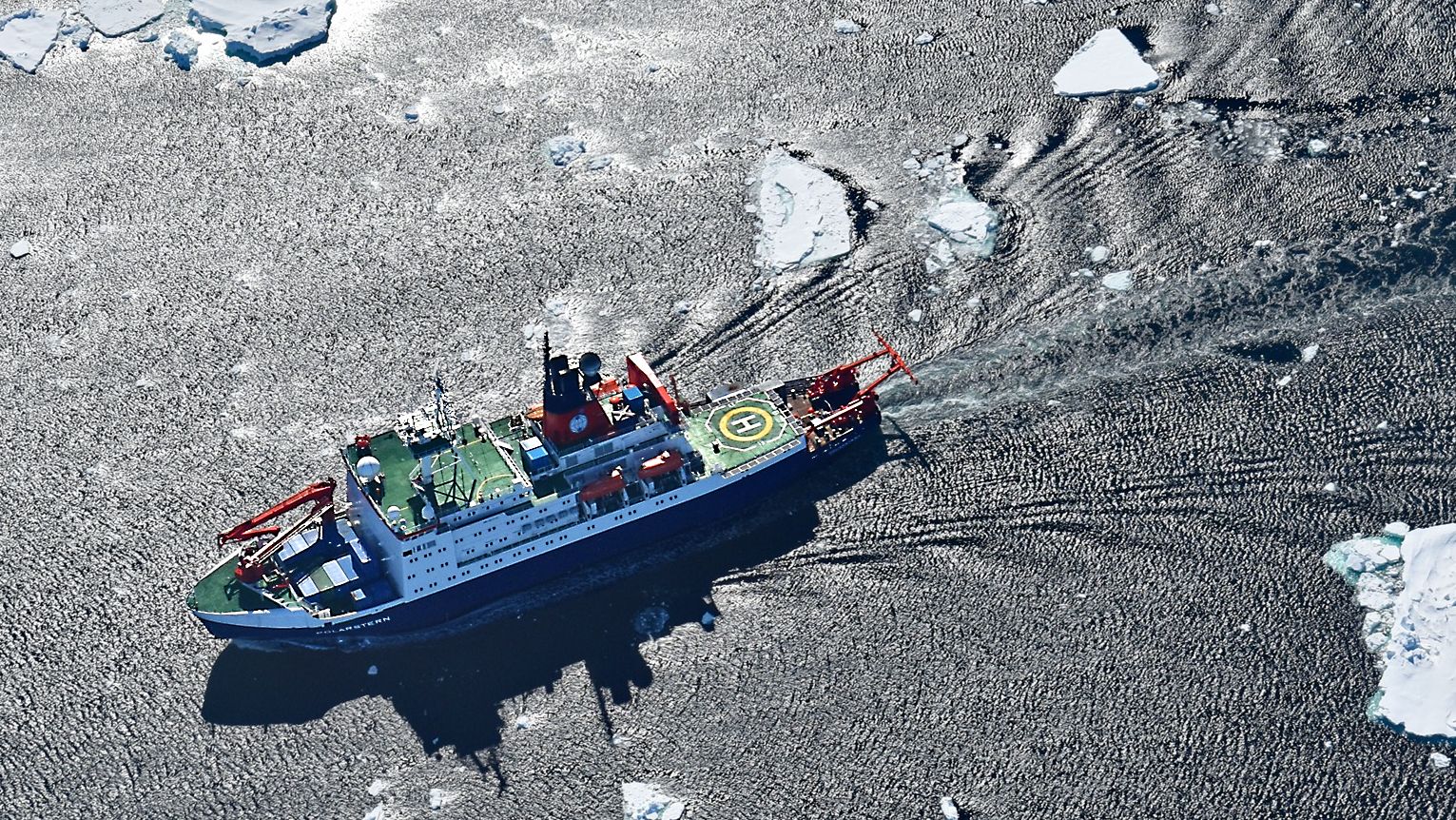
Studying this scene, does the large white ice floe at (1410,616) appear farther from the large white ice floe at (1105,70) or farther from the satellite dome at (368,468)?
the satellite dome at (368,468)

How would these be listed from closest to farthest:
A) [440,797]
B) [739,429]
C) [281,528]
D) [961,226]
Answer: [440,797] → [281,528] → [739,429] → [961,226]

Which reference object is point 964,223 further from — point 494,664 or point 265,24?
point 265,24

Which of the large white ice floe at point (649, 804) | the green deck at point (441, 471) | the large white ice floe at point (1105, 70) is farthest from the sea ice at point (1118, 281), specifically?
the large white ice floe at point (649, 804)

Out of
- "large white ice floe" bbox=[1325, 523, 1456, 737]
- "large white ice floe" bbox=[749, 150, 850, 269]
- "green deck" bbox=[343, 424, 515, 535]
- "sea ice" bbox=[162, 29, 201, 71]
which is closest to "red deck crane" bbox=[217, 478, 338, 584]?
"green deck" bbox=[343, 424, 515, 535]

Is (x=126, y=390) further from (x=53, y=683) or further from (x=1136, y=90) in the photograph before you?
(x=1136, y=90)

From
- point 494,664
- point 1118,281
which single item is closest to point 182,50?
point 494,664

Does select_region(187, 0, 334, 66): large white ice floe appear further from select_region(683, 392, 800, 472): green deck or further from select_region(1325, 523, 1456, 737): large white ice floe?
select_region(1325, 523, 1456, 737): large white ice floe
